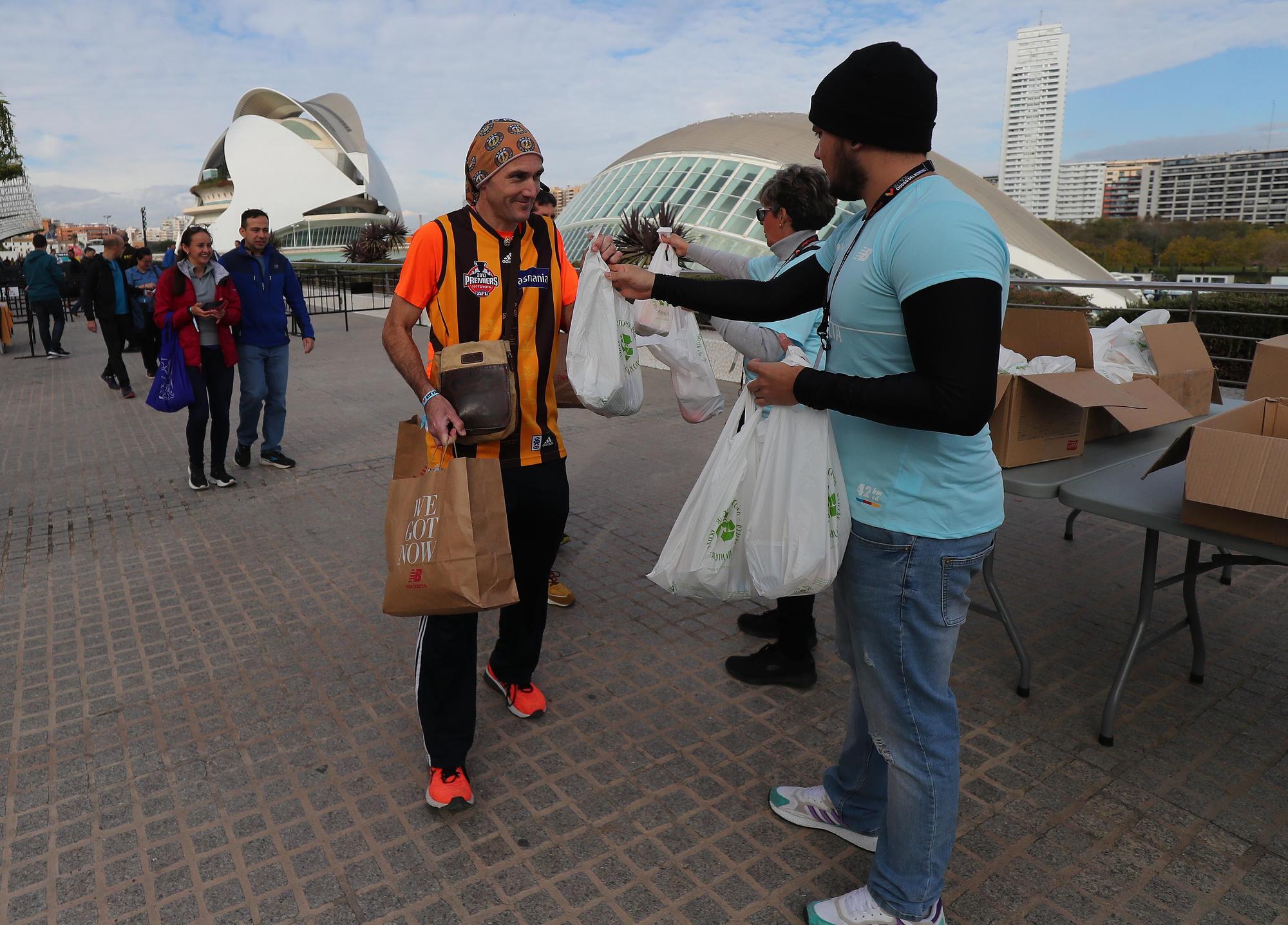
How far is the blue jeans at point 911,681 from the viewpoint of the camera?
1841 millimetres

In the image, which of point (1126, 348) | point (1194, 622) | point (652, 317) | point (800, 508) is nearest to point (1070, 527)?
point (1126, 348)

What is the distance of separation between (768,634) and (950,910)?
170 cm

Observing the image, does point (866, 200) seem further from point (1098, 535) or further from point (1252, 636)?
point (1098, 535)

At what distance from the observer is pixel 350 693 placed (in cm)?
341

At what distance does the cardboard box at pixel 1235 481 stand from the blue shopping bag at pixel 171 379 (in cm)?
603

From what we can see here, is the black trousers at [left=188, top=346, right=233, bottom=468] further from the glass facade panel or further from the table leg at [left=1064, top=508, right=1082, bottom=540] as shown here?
the glass facade panel

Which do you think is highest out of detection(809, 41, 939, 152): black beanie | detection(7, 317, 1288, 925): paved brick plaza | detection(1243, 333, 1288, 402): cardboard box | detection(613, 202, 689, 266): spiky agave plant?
detection(613, 202, 689, 266): spiky agave plant

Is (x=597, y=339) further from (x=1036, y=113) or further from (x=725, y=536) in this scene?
(x=1036, y=113)

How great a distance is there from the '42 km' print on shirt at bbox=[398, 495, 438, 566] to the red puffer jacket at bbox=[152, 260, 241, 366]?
4.65m

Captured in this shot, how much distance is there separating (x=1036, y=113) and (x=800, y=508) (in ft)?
637

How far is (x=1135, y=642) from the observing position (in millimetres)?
3082

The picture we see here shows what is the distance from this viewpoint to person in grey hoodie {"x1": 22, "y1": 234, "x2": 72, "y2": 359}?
42.9ft

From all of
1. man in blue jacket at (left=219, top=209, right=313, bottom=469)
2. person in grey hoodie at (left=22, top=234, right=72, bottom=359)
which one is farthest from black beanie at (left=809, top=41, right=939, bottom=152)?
person in grey hoodie at (left=22, top=234, right=72, bottom=359)

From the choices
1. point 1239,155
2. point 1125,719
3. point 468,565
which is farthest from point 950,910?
point 1239,155
